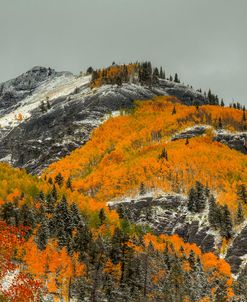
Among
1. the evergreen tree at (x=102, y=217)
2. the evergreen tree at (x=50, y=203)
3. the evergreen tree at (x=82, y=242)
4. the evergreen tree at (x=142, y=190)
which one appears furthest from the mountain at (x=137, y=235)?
the evergreen tree at (x=102, y=217)

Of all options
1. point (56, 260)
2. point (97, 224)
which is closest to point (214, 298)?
point (56, 260)

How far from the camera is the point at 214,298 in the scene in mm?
109438

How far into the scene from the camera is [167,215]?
16850 cm

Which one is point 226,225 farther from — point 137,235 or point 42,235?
point 42,235

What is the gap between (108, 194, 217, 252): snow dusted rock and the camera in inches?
6250

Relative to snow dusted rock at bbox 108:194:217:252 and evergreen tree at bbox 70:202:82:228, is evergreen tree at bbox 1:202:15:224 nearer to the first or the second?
evergreen tree at bbox 70:202:82:228

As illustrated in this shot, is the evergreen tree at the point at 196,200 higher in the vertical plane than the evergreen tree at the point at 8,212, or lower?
lower

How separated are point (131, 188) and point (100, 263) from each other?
9353cm

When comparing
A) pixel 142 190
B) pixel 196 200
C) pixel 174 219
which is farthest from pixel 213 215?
pixel 142 190

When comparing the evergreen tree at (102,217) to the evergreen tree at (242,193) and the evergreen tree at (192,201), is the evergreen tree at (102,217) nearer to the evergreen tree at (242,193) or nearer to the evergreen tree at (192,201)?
the evergreen tree at (192,201)

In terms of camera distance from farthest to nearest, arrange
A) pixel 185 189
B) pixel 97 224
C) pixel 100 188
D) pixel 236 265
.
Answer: pixel 100 188 → pixel 185 189 → pixel 97 224 → pixel 236 265

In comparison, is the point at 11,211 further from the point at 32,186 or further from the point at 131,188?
the point at 131,188

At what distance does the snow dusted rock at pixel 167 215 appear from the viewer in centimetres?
15875

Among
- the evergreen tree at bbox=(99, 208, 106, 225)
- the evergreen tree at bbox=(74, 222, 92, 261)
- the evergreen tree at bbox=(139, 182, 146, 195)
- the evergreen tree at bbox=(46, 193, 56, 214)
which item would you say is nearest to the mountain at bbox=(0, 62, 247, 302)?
the evergreen tree at bbox=(139, 182, 146, 195)
